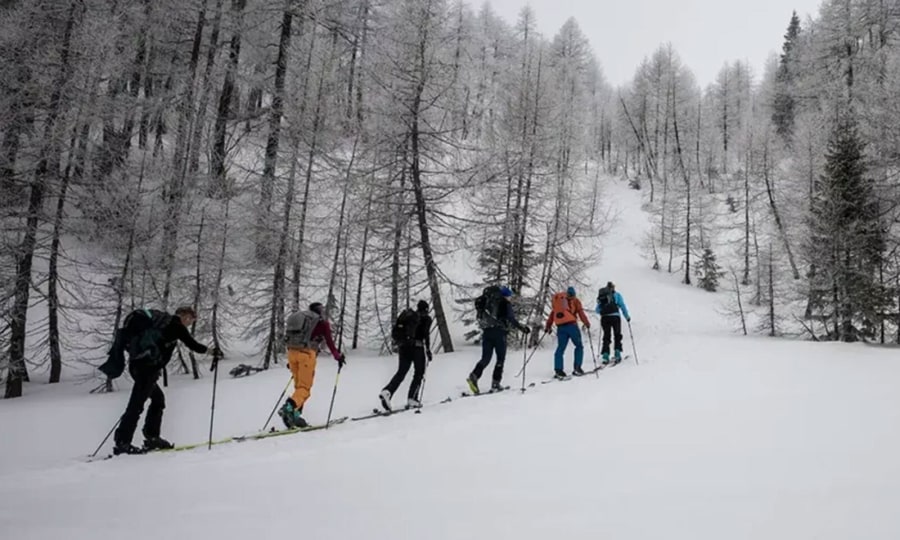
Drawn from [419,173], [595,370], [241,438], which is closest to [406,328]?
[241,438]

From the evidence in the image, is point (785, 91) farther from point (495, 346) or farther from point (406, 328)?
point (406, 328)

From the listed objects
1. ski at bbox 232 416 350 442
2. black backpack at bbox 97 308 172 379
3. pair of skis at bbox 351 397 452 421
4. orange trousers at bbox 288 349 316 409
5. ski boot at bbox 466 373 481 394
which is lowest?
ski at bbox 232 416 350 442

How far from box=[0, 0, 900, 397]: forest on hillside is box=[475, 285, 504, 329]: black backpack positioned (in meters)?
5.83

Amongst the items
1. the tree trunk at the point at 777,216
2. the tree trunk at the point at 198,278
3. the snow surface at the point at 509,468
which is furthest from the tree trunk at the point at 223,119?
the tree trunk at the point at 777,216

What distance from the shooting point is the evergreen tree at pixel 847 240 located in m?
16.6

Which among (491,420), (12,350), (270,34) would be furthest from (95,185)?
(491,420)

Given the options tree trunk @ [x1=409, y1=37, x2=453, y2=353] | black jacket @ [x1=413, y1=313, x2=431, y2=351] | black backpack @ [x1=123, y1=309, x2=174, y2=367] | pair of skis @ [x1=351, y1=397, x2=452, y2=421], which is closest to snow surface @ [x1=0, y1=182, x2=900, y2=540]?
pair of skis @ [x1=351, y1=397, x2=452, y2=421]

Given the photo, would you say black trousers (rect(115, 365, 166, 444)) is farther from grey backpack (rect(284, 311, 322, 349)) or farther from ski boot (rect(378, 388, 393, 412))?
ski boot (rect(378, 388, 393, 412))

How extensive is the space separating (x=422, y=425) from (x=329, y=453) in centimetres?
165

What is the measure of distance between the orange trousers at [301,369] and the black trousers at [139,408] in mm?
1828

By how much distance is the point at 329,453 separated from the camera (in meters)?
5.41

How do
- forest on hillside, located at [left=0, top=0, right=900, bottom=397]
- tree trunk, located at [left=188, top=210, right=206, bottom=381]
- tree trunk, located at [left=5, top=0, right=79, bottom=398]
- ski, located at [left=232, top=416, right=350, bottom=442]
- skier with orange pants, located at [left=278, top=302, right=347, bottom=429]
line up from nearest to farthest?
1. ski, located at [left=232, top=416, right=350, bottom=442]
2. skier with orange pants, located at [left=278, top=302, right=347, bottom=429]
3. tree trunk, located at [left=5, top=0, right=79, bottom=398]
4. forest on hillside, located at [left=0, top=0, right=900, bottom=397]
5. tree trunk, located at [left=188, top=210, right=206, bottom=381]

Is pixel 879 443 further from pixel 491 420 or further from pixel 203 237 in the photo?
pixel 203 237

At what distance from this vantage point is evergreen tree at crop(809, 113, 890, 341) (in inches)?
653
